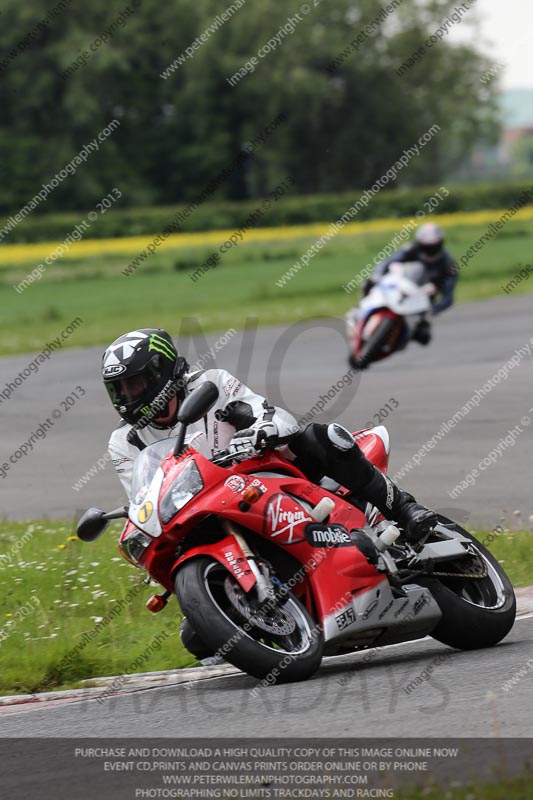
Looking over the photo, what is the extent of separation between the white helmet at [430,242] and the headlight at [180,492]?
13328 millimetres

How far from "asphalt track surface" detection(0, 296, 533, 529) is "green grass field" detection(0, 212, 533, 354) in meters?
2.90

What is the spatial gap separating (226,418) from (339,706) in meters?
1.48

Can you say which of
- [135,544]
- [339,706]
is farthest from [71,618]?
[339,706]

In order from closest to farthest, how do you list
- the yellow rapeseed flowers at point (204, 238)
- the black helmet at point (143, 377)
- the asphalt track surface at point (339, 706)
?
the asphalt track surface at point (339, 706)
the black helmet at point (143, 377)
the yellow rapeseed flowers at point (204, 238)

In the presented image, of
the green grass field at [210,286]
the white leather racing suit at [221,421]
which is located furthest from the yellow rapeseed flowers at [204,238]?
the white leather racing suit at [221,421]

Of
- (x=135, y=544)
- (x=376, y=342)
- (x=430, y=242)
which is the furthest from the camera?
(x=430, y=242)

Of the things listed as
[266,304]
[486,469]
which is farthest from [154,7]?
[486,469]

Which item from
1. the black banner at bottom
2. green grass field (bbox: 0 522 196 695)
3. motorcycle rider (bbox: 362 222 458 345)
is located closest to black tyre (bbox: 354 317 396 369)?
motorcycle rider (bbox: 362 222 458 345)

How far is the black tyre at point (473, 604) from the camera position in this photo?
20.5 ft

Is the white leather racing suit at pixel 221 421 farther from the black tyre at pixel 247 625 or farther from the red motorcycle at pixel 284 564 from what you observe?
the black tyre at pixel 247 625

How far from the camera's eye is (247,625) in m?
5.57

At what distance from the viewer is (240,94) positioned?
252 ft

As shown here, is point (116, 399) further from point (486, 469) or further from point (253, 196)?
point (253, 196)

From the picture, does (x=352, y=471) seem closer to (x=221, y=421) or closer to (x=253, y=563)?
(x=221, y=421)
